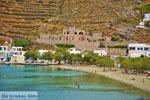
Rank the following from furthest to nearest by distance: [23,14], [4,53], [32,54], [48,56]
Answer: [23,14] < [4,53] < [32,54] < [48,56]

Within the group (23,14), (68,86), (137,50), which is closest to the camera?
(68,86)

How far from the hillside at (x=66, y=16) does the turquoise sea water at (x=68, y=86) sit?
37.3 meters

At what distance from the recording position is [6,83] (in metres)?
68.5

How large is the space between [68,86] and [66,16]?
66157 millimetres

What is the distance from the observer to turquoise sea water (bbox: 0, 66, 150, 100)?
190 ft

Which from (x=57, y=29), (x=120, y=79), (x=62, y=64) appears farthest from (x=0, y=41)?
(x=120, y=79)

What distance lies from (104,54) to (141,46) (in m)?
6.80

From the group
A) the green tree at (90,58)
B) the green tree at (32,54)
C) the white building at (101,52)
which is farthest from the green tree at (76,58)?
the green tree at (32,54)

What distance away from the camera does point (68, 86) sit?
68.4 meters

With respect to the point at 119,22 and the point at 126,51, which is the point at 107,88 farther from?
the point at 119,22

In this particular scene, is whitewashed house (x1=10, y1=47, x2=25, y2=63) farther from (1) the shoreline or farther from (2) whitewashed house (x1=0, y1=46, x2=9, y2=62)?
(1) the shoreline

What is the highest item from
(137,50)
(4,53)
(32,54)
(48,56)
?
(137,50)

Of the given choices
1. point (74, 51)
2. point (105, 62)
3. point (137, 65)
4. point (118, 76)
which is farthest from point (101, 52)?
point (118, 76)

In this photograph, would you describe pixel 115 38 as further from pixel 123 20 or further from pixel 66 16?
pixel 66 16
